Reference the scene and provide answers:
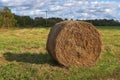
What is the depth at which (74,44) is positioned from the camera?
1513cm

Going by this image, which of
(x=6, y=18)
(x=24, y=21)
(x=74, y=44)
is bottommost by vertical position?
(x=24, y=21)

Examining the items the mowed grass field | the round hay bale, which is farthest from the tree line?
the round hay bale

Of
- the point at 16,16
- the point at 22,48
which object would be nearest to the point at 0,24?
the point at 16,16

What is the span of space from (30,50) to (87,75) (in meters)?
4.43

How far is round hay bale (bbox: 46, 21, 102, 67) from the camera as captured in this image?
48.0 ft

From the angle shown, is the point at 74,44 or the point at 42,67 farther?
the point at 74,44

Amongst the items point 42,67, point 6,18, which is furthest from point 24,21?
point 42,67

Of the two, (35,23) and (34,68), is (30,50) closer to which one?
(34,68)

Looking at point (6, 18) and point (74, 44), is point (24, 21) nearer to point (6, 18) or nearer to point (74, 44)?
point (6, 18)

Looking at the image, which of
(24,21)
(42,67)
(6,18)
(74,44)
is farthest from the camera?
(24,21)

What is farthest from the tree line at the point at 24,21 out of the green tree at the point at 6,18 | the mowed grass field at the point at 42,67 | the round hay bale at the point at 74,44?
the round hay bale at the point at 74,44

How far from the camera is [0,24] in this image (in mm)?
37156

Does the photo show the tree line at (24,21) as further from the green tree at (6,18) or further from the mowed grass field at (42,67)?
the mowed grass field at (42,67)

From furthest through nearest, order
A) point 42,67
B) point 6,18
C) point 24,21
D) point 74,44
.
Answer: point 24,21 < point 6,18 < point 74,44 < point 42,67
